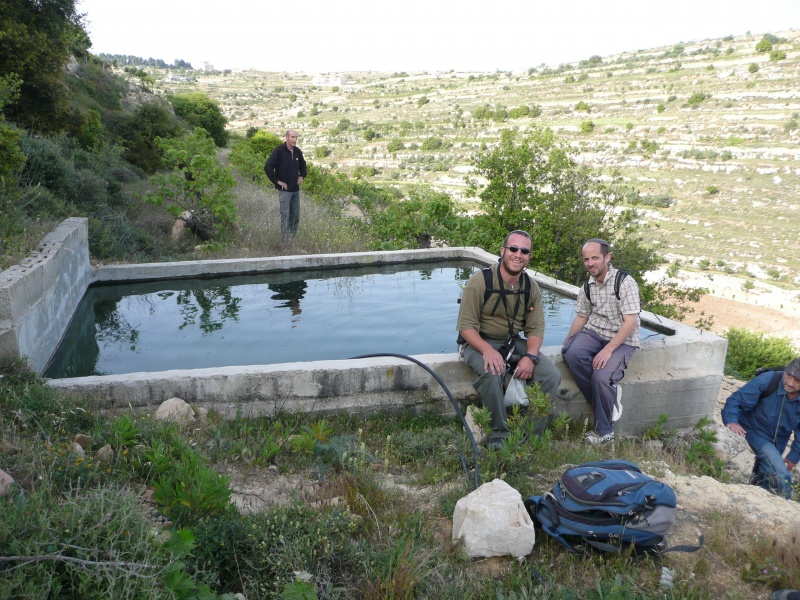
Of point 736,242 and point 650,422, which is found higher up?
point 650,422

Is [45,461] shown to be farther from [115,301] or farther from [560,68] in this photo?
[560,68]

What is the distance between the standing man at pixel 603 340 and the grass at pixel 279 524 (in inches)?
31.6

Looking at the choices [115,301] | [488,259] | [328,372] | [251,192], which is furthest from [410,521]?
[251,192]

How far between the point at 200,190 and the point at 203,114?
26.3 metres

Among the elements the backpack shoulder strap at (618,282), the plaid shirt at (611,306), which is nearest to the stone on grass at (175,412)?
the plaid shirt at (611,306)

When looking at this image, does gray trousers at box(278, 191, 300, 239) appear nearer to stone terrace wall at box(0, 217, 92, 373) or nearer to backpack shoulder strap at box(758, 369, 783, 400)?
stone terrace wall at box(0, 217, 92, 373)

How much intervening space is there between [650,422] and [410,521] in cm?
330

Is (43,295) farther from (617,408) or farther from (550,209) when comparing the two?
(550,209)

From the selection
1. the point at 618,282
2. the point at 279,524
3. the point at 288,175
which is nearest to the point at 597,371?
the point at 618,282

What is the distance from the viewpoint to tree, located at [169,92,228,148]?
3467 cm

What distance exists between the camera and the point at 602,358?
518cm

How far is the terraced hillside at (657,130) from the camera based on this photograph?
3569 centimetres

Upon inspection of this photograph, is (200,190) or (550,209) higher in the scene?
(200,190)

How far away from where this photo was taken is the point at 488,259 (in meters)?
9.40
